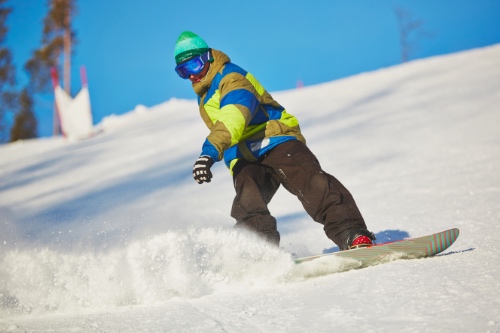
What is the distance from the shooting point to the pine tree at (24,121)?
32906 mm

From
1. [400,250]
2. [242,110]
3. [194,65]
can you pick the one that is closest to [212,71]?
[194,65]

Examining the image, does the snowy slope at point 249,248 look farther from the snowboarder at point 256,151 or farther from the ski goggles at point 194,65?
the ski goggles at point 194,65

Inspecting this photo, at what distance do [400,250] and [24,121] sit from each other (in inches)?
1319

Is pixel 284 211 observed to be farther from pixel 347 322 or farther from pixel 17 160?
pixel 17 160

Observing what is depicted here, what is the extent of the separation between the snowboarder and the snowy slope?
27 centimetres

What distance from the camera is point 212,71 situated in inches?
140

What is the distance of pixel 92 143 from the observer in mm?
16203

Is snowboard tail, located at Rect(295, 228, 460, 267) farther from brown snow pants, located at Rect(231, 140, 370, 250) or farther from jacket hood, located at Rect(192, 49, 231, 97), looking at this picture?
jacket hood, located at Rect(192, 49, 231, 97)

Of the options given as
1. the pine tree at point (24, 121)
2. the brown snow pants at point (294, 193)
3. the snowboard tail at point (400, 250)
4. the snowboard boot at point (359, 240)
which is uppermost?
the pine tree at point (24, 121)

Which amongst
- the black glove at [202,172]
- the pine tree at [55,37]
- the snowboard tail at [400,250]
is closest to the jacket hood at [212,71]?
the black glove at [202,172]

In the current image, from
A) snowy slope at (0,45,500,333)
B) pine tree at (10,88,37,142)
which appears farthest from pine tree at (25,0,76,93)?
snowy slope at (0,45,500,333)

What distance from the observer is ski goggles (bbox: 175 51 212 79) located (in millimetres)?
3541

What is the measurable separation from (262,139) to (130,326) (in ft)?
5.44


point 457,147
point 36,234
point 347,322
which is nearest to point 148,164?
point 457,147
